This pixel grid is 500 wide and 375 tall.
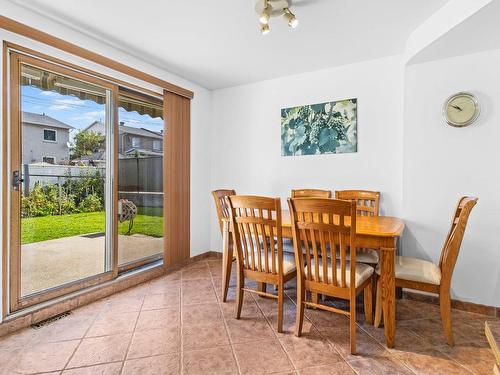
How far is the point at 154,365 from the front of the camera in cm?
170

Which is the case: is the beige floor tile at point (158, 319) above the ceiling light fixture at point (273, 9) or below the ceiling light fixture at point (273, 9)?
below

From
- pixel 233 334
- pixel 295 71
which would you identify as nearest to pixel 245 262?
pixel 233 334

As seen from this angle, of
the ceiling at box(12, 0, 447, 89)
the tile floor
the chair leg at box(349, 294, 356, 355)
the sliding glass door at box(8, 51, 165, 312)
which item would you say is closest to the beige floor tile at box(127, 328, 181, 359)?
the tile floor

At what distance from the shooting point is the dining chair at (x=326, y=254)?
1.76 meters

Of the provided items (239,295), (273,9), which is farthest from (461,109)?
(239,295)

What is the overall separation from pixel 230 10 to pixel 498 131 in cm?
247

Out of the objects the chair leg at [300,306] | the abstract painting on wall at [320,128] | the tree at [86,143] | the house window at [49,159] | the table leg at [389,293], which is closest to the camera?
the table leg at [389,293]

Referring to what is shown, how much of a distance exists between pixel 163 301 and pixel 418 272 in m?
2.17

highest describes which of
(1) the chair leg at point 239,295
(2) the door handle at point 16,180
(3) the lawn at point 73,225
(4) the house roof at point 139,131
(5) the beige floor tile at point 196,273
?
(4) the house roof at point 139,131

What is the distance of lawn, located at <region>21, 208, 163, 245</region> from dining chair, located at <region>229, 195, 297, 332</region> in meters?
1.55

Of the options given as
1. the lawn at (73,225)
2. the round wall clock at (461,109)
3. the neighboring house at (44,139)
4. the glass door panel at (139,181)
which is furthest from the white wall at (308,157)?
the neighboring house at (44,139)

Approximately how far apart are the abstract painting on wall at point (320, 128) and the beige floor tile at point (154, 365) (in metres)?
2.60

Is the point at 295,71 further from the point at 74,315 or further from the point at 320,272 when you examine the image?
the point at 74,315

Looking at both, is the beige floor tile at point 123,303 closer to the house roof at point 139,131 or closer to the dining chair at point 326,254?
the dining chair at point 326,254
